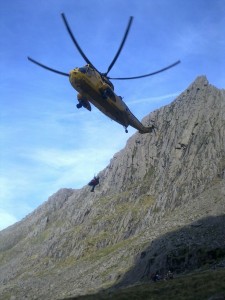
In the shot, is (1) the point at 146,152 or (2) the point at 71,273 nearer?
(2) the point at 71,273

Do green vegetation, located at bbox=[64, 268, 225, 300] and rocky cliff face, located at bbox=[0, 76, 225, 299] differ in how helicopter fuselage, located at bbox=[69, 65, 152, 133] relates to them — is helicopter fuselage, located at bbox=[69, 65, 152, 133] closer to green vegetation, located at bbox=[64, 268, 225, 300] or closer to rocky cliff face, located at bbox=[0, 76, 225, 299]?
green vegetation, located at bbox=[64, 268, 225, 300]

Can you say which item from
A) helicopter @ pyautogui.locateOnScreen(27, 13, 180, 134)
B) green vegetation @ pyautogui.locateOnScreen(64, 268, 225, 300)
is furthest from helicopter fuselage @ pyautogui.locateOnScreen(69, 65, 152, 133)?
green vegetation @ pyautogui.locateOnScreen(64, 268, 225, 300)

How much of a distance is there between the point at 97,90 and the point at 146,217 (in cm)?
8560

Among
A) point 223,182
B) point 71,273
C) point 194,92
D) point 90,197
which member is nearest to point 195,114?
point 194,92

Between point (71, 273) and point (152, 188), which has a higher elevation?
point (152, 188)

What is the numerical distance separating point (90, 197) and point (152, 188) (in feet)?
133

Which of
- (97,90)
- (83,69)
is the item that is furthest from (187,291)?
(83,69)

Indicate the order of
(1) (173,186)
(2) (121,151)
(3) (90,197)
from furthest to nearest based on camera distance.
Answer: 1. (2) (121,151)
2. (3) (90,197)
3. (1) (173,186)

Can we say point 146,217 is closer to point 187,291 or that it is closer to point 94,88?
point 187,291

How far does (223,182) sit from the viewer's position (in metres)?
103

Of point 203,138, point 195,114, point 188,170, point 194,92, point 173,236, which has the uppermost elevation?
point 194,92

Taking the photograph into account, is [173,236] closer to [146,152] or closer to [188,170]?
[188,170]

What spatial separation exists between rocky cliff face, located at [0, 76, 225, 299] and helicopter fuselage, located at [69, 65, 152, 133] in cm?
3236

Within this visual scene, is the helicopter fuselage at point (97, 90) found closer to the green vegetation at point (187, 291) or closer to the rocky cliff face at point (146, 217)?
the green vegetation at point (187, 291)
